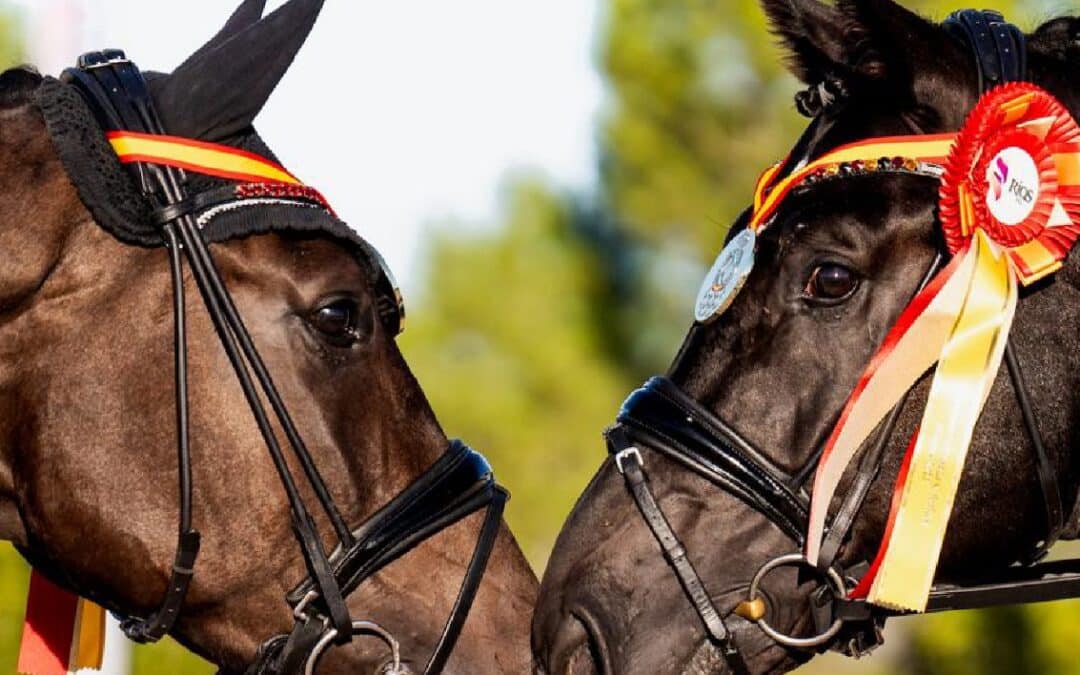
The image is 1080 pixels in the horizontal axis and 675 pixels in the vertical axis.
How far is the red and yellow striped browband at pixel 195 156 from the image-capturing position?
3779 mm

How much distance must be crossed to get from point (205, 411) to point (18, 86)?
3.34ft

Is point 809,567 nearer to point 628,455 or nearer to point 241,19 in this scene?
point 628,455

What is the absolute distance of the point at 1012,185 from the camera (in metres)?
3.68

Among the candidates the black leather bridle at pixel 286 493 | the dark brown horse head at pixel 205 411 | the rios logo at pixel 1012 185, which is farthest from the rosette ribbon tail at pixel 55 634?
the rios logo at pixel 1012 185

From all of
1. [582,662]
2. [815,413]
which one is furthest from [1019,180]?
[582,662]

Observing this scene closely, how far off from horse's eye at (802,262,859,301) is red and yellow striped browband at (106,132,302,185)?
53.2 inches

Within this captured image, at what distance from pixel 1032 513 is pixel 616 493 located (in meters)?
0.98

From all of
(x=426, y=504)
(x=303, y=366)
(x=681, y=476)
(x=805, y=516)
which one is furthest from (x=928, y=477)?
(x=303, y=366)

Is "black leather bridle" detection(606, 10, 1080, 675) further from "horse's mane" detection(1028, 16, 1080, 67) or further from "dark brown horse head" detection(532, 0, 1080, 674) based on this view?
"horse's mane" detection(1028, 16, 1080, 67)

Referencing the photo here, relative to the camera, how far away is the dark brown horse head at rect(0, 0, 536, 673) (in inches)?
146

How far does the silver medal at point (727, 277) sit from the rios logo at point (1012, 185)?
0.56m

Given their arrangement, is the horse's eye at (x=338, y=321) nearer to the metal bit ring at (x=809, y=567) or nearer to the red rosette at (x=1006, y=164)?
the metal bit ring at (x=809, y=567)

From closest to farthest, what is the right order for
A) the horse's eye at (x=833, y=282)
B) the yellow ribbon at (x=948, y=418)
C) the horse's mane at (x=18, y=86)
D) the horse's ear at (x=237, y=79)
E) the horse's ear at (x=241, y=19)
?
the yellow ribbon at (x=948, y=418) < the horse's eye at (x=833, y=282) < the horse's ear at (x=237, y=79) < the horse's mane at (x=18, y=86) < the horse's ear at (x=241, y=19)

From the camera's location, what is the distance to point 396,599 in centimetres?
388
